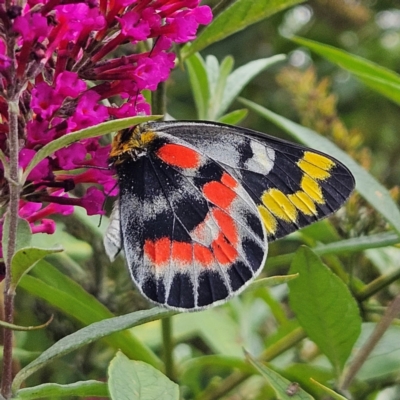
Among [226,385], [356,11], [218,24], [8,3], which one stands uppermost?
[8,3]

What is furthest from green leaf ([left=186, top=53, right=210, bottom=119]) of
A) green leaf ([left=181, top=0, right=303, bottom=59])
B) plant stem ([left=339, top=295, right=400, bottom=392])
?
plant stem ([left=339, top=295, right=400, bottom=392])

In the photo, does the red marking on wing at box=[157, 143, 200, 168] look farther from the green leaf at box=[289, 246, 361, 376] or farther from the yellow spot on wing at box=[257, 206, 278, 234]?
the green leaf at box=[289, 246, 361, 376]

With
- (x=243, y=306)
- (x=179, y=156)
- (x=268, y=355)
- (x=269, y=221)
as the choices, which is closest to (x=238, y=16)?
(x=179, y=156)

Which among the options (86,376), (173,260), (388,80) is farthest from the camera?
(86,376)

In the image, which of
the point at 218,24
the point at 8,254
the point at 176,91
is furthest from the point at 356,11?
the point at 8,254

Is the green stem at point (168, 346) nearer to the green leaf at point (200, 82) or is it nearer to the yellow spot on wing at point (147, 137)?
the yellow spot on wing at point (147, 137)

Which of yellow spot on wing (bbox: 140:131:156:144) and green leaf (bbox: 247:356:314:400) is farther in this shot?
yellow spot on wing (bbox: 140:131:156:144)

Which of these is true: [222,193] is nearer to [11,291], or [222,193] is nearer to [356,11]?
[11,291]
